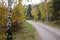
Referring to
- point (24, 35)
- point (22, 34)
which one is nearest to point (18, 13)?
point (22, 34)

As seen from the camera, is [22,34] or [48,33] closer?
[22,34]

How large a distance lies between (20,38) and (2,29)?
1.38 m

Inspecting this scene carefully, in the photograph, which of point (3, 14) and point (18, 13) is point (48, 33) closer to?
point (18, 13)

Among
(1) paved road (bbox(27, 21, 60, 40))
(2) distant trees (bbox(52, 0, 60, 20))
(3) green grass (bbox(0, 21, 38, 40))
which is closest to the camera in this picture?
(3) green grass (bbox(0, 21, 38, 40))

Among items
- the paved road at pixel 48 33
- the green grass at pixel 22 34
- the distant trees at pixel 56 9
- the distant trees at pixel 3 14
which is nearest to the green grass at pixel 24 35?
the green grass at pixel 22 34

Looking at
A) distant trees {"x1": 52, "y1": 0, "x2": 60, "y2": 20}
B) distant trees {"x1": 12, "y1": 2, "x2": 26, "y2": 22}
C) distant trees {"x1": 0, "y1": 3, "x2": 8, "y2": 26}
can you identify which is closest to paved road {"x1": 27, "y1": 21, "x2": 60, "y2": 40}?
distant trees {"x1": 12, "y1": 2, "x2": 26, "y2": 22}

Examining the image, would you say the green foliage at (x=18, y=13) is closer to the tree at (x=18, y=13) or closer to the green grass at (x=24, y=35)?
the tree at (x=18, y=13)

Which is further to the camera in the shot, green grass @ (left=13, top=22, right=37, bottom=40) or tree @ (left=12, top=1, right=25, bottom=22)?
tree @ (left=12, top=1, right=25, bottom=22)

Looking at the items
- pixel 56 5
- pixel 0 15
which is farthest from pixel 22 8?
pixel 56 5

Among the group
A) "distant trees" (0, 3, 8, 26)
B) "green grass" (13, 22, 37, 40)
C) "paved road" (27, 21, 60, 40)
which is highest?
"distant trees" (0, 3, 8, 26)

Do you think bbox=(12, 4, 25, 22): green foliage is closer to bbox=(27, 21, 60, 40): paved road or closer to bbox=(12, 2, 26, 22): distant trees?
bbox=(12, 2, 26, 22): distant trees

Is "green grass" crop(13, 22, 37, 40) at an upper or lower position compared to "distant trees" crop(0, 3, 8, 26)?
lower

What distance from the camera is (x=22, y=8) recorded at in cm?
1389

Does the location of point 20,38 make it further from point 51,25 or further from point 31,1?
point 51,25
